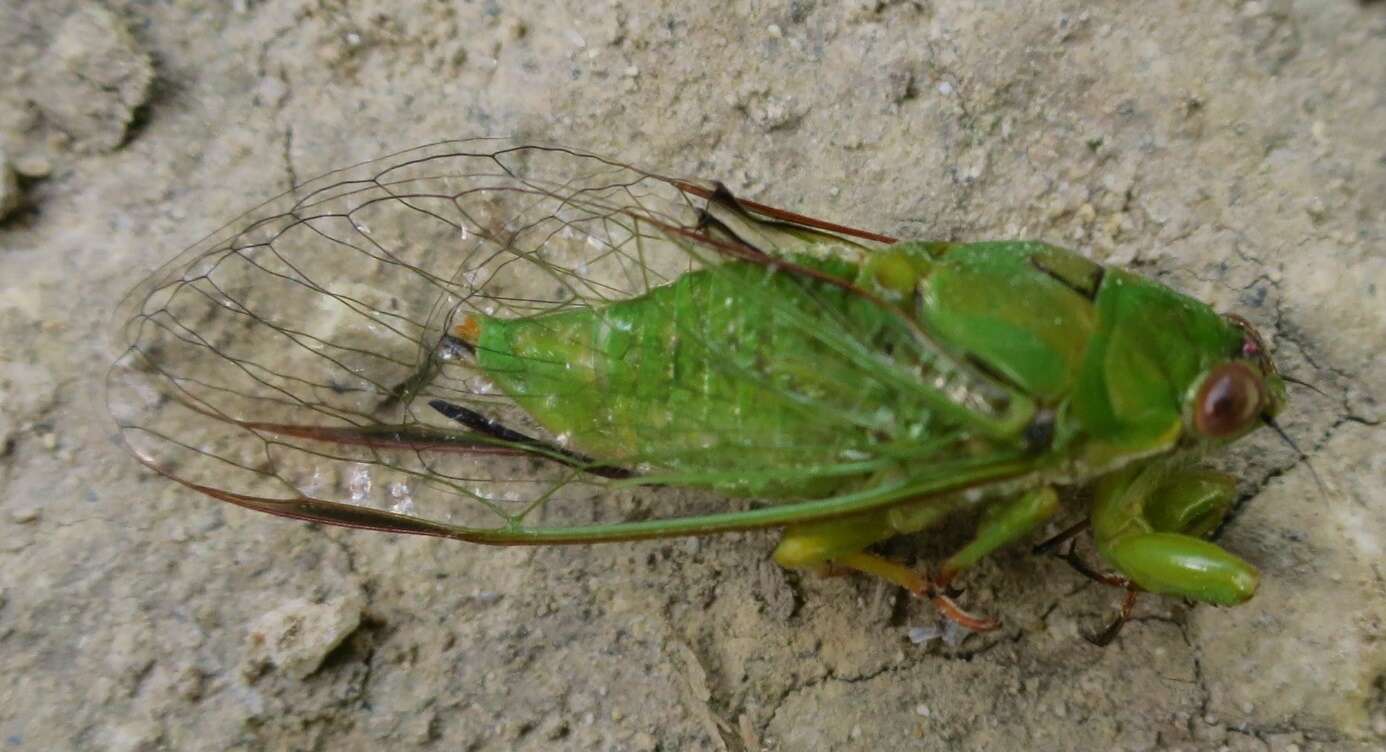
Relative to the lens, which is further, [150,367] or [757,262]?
[150,367]

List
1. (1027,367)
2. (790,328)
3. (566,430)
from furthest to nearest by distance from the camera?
1. (566,430)
2. (790,328)
3. (1027,367)

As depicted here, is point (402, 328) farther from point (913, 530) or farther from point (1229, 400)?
point (1229, 400)

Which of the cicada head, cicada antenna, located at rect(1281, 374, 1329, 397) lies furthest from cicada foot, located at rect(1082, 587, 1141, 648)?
cicada antenna, located at rect(1281, 374, 1329, 397)

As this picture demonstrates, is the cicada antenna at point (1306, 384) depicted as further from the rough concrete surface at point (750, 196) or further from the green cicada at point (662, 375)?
the green cicada at point (662, 375)

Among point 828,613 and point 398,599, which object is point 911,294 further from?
point 398,599

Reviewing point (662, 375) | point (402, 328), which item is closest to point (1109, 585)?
point (662, 375)

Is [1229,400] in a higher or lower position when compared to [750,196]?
lower

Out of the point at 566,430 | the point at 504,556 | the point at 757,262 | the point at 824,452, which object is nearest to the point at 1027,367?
the point at 824,452
